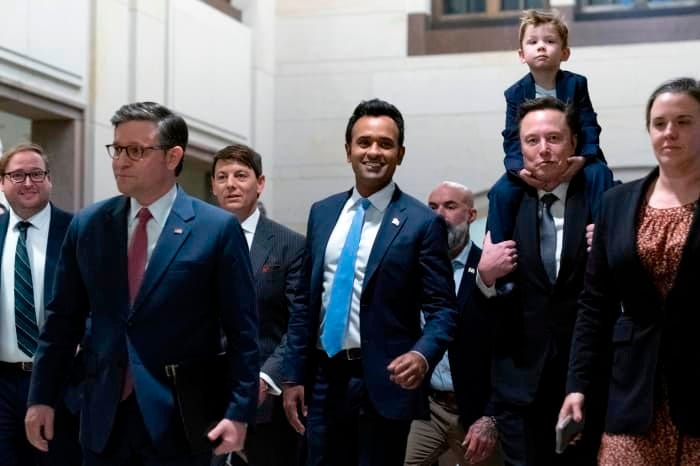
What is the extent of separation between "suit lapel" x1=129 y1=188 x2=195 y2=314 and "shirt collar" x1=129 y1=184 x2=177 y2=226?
3 cm

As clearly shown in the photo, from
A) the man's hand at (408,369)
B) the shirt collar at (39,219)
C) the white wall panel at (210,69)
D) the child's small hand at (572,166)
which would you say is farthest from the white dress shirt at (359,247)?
the white wall panel at (210,69)

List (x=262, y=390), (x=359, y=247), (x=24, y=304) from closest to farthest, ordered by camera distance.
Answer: (x=359, y=247) < (x=262, y=390) < (x=24, y=304)

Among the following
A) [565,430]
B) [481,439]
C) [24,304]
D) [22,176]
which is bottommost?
[481,439]

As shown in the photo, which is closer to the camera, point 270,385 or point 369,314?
point 369,314

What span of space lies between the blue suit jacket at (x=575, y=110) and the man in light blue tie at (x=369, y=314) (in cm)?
41

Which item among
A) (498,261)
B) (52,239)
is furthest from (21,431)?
(498,261)

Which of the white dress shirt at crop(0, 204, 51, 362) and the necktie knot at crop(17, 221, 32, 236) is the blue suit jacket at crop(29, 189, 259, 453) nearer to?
the white dress shirt at crop(0, 204, 51, 362)

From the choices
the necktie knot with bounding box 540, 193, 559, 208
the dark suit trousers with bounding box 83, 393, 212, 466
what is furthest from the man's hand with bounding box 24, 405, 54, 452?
the necktie knot with bounding box 540, 193, 559, 208

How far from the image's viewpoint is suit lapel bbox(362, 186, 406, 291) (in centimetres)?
472

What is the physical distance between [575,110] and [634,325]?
1.29m

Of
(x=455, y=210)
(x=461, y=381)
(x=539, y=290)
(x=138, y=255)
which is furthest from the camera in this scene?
(x=455, y=210)

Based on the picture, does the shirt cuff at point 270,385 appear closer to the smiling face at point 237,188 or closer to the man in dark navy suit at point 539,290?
the smiling face at point 237,188

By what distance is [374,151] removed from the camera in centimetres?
485

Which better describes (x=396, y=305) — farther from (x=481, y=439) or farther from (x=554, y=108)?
(x=554, y=108)
